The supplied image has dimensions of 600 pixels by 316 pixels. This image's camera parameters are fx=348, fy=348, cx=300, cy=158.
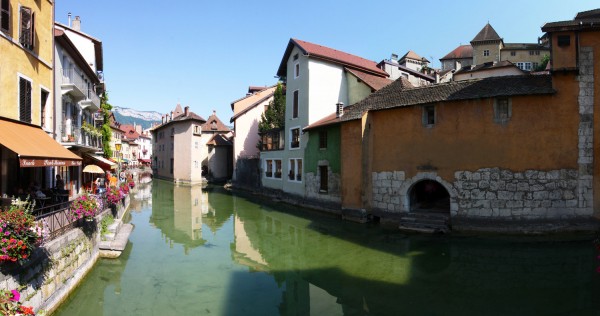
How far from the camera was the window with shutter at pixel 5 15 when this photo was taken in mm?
10320

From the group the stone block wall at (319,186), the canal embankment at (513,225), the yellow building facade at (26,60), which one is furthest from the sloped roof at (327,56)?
the yellow building facade at (26,60)

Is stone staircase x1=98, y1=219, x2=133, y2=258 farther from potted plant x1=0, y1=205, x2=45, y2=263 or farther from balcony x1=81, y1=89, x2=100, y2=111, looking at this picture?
balcony x1=81, y1=89, x2=100, y2=111

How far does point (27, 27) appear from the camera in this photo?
11812mm

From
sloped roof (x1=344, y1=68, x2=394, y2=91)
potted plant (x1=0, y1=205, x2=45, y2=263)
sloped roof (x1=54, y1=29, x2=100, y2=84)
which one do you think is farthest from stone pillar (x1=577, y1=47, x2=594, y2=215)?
sloped roof (x1=54, y1=29, x2=100, y2=84)

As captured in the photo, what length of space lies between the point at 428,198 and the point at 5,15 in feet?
69.1

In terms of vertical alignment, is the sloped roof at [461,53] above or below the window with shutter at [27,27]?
above

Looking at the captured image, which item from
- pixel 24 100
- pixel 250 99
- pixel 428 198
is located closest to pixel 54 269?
pixel 24 100

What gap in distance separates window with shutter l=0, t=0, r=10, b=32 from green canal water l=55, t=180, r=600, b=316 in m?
7.98

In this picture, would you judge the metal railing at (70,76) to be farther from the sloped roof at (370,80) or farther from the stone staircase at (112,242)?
the sloped roof at (370,80)

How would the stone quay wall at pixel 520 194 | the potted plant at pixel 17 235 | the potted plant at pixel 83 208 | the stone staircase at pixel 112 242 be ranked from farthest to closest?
the stone quay wall at pixel 520 194 < the stone staircase at pixel 112 242 < the potted plant at pixel 83 208 < the potted plant at pixel 17 235

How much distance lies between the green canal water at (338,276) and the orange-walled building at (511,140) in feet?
6.31

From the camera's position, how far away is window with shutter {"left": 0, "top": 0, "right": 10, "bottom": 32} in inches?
406

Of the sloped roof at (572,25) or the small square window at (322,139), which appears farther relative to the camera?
the small square window at (322,139)

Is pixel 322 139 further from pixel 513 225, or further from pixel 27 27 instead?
pixel 27 27
